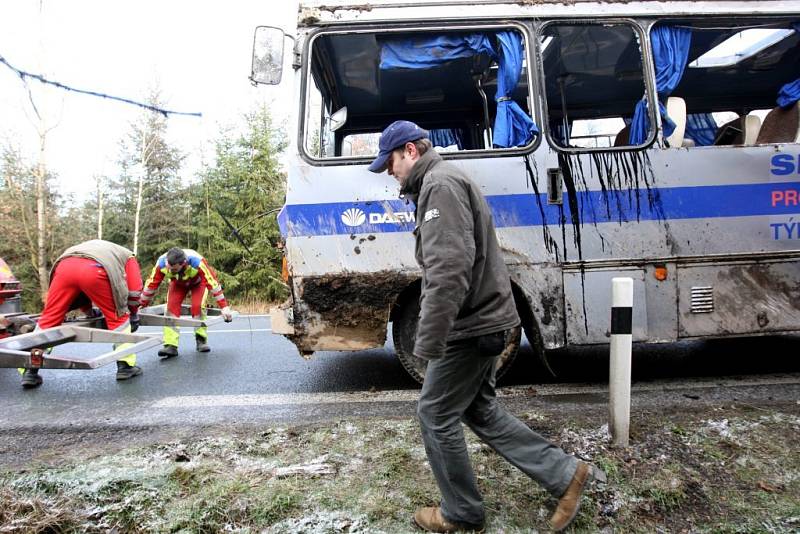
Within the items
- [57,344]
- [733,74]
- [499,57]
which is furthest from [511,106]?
[57,344]

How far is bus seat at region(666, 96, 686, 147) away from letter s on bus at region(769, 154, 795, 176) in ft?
2.41

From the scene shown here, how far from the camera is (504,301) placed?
2266mm

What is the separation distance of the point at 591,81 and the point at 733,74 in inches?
73.7

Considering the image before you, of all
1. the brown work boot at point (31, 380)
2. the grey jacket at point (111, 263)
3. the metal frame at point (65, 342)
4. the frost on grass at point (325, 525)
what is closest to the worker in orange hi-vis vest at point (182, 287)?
the grey jacket at point (111, 263)

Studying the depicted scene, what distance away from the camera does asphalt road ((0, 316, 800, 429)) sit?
393 cm

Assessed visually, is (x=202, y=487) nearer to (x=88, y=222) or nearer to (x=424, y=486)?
(x=424, y=486)

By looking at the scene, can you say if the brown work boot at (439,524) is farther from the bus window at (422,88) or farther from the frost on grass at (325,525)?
the bus window at (422,88)

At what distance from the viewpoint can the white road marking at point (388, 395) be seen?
13.5ft

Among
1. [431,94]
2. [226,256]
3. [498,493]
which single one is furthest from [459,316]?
[226,256]

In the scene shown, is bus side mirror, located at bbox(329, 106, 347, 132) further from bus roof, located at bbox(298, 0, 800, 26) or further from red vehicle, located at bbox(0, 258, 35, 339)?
red vehicle, located at bbox(0, 258, 35, 339)

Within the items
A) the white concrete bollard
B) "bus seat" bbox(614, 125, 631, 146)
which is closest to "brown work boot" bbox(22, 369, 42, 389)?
the white concrete bollard

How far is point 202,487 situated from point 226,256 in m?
20.0

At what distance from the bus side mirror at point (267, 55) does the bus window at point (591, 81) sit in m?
2.09

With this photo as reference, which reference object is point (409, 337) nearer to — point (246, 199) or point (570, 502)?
point (570, 502)
